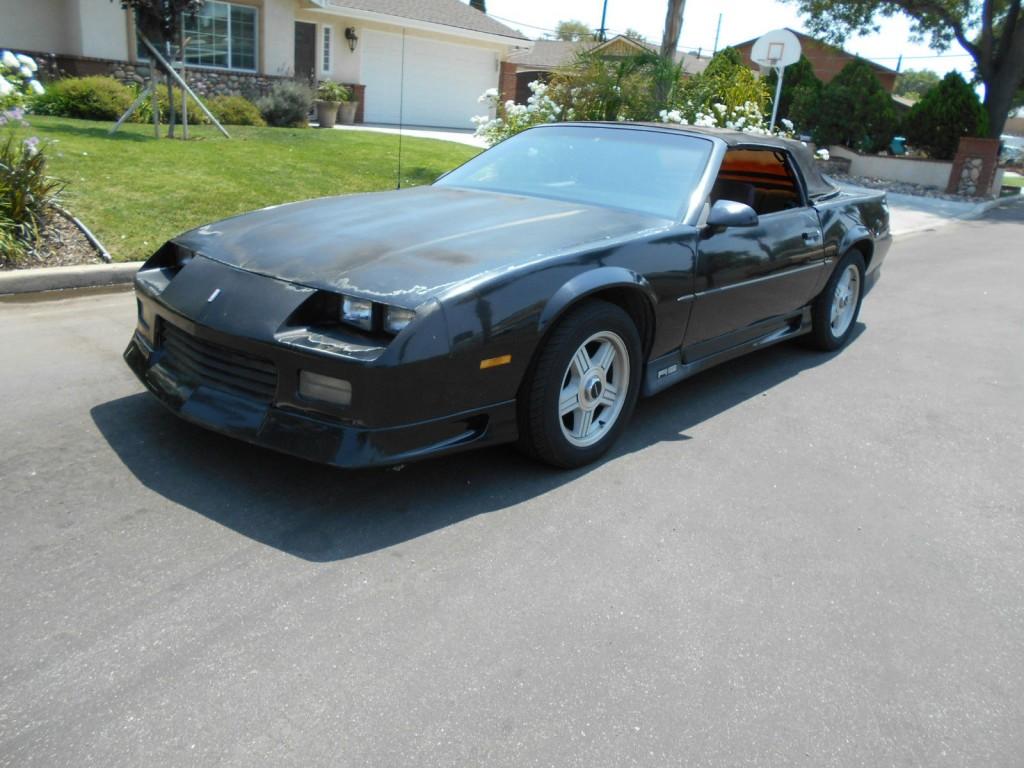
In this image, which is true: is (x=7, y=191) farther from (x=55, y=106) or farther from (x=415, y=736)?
(x=55, y=106)

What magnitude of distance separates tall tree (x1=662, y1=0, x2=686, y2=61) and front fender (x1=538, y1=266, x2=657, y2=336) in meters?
9.70

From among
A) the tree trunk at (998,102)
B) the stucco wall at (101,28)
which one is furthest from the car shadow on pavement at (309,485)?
the tree trunk at (998,102)

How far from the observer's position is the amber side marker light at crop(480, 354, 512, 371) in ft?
10.8

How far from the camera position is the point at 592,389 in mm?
3883

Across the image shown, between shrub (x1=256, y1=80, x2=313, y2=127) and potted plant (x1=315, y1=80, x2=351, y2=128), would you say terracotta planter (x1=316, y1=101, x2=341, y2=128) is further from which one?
shrub (x1=256, y1=80, x2=313, y2=127)

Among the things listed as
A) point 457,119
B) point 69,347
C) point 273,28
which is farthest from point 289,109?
point 69,347

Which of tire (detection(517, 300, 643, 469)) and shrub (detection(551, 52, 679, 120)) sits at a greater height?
shrub (detection(551, 52, 679, 120))

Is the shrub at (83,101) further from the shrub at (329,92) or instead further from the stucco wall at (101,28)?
the shrub at (329,92)

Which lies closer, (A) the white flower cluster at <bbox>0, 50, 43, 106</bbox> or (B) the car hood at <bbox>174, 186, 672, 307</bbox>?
(B) the car hood at <bbox>174, 186, 672, 307</bbox>

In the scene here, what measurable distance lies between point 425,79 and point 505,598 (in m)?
25.6

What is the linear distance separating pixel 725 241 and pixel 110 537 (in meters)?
3.18

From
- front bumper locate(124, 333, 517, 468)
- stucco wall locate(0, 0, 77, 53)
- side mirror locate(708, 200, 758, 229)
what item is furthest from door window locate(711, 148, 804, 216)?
stucco wall locate(0, 0, 77, 53)

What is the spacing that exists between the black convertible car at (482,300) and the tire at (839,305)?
2.24 feet

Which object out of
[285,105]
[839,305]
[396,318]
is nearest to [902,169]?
[285,105]
